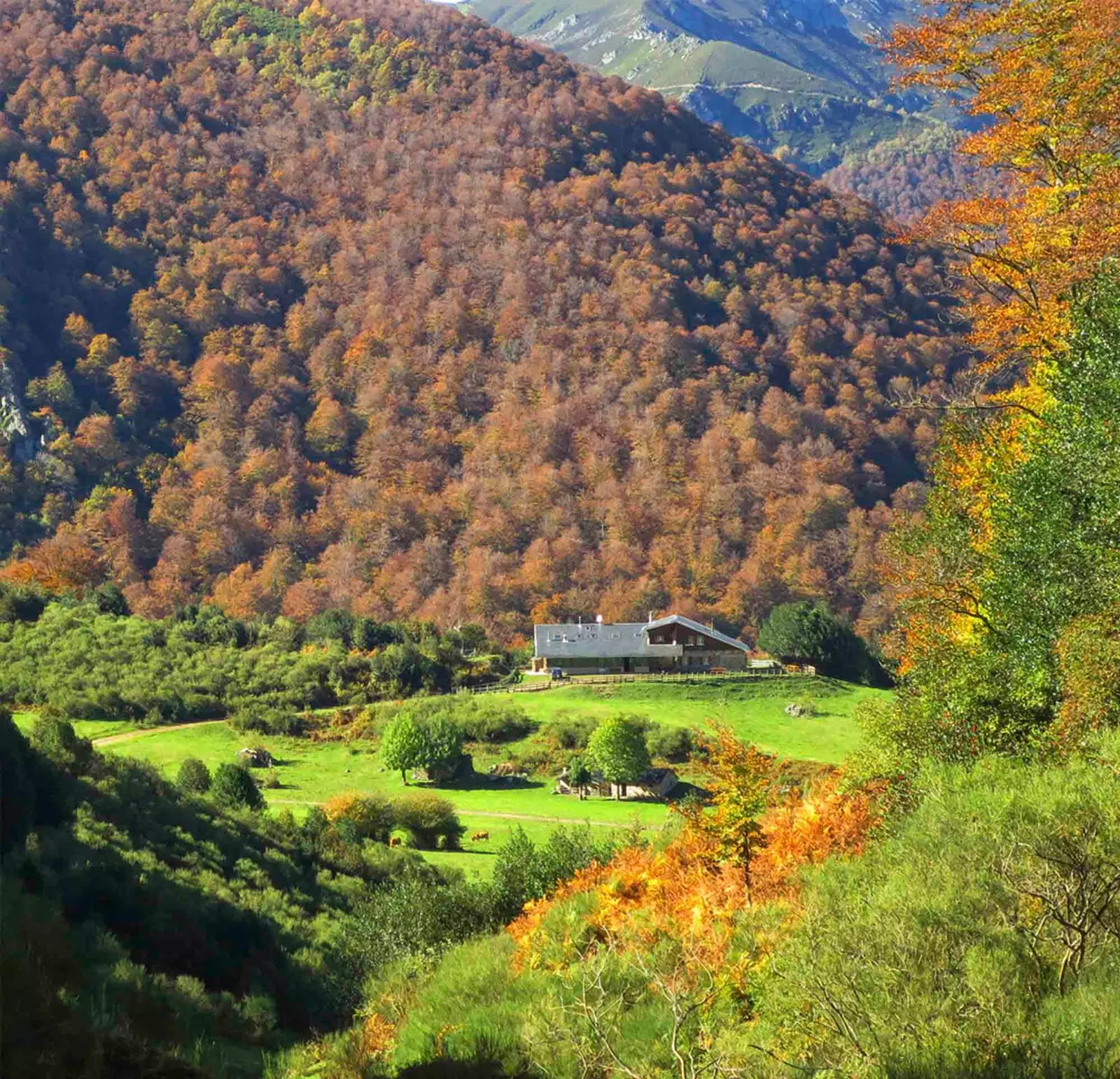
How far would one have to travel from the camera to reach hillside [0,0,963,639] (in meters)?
94.9

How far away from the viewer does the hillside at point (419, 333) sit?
311 ft

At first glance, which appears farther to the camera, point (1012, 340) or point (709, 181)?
point (709, 181)

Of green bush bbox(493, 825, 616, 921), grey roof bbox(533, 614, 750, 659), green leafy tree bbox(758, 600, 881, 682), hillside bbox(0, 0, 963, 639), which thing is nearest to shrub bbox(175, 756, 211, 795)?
green bush bbox(493, 825, 616, 921)

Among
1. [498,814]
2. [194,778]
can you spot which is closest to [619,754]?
[498,814]

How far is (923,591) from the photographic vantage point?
1788 centimetres

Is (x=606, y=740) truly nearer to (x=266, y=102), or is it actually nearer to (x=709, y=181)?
(x=709, y=181)

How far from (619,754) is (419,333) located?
303ft

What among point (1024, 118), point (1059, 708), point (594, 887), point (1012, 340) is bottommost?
point (594, 887)

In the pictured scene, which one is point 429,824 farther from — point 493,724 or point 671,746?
point 493,724

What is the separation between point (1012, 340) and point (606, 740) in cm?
2260

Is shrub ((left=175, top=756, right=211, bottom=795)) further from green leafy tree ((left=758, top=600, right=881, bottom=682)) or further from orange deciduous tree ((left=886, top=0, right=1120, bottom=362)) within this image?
green leafy tree ((left=758, top=600, right=881, bottom=682))

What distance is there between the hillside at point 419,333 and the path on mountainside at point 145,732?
95.0 feet

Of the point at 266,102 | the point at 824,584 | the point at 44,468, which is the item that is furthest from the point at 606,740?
the point at 266,102

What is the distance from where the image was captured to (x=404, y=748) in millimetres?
38969
